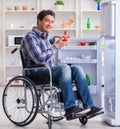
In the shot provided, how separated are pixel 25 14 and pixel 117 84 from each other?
4354mm

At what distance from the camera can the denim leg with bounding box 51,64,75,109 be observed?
3352 mm

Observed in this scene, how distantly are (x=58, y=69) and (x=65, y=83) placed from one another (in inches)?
6.3

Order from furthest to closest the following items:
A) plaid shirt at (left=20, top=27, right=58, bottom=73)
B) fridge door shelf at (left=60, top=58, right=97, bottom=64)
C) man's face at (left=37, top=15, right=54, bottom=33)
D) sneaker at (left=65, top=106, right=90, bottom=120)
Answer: fridge door shelf at (left=60, top=58, right=97, bottom=64)
man's face at (left=37, top=15, right=54, bottom=33)
plaid shirt at (left=20, top=27, right=58, bottom=73)
sneaker at (left=65, top=106, right=90, bottom=120)

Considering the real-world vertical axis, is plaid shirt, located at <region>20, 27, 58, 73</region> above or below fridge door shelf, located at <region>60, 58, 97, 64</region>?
above

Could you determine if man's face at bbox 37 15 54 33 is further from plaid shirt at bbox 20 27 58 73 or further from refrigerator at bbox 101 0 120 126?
refrigerator at bbox 101 0 120 126

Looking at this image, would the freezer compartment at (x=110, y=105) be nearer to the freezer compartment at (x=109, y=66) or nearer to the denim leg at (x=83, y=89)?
the freezer compartment at (x=109, y=66)

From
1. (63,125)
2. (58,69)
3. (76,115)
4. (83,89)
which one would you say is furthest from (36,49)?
(63,125)

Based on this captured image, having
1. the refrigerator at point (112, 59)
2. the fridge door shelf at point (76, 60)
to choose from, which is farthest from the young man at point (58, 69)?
the fridge door shelf at point (76, 60)

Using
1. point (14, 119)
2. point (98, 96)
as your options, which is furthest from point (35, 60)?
point (98, 96)

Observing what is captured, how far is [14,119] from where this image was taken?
3908 millimetres

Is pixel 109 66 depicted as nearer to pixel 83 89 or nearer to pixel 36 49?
pixel 83 89

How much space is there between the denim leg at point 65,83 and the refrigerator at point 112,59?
19.0 inches

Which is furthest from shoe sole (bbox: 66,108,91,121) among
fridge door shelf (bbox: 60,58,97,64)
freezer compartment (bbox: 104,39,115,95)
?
fridge door shelf (bbox: 60,58,97,64)

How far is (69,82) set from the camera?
133 inches
